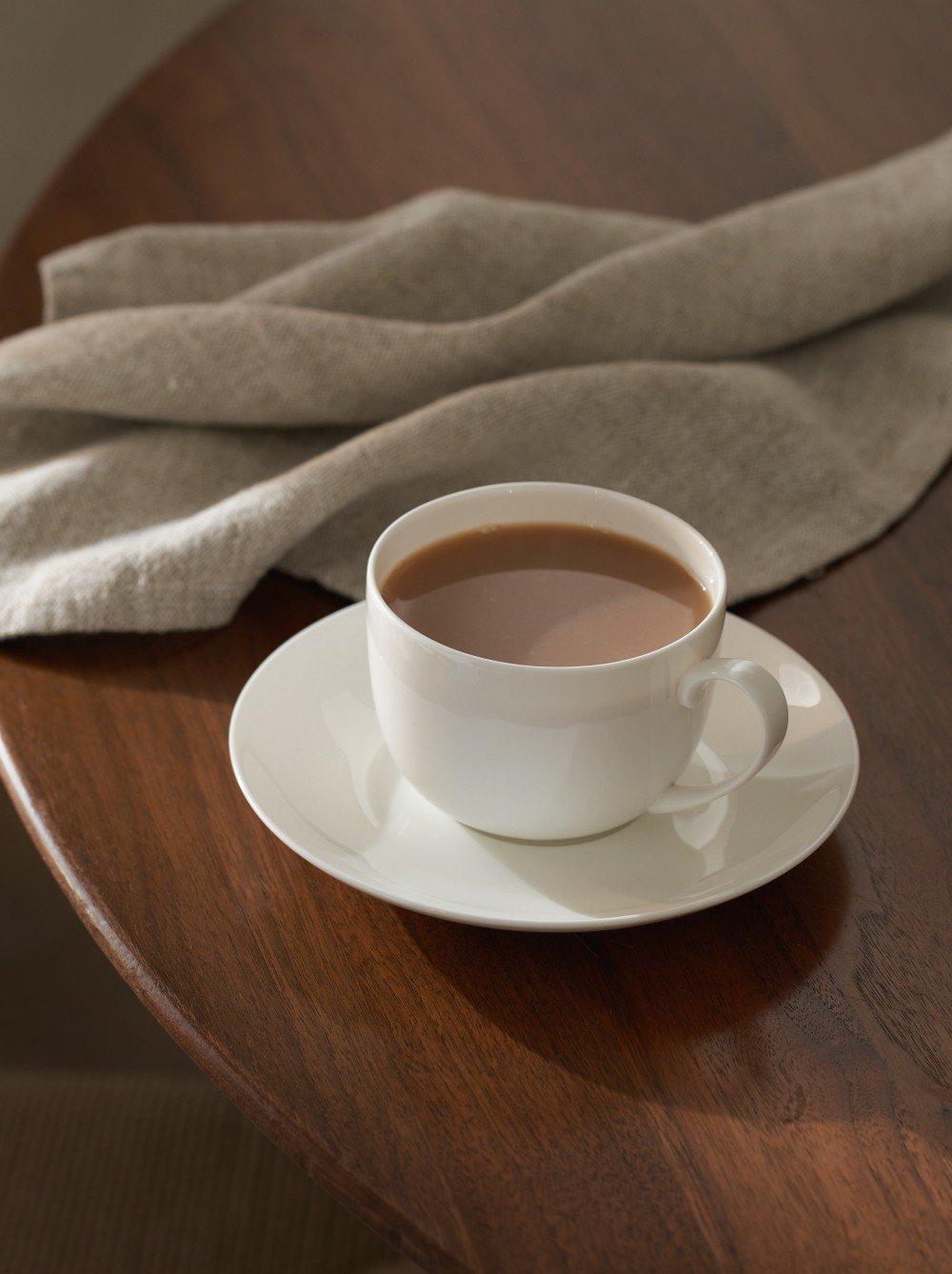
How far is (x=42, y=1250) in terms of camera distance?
2.42ft

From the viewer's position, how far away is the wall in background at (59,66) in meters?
2.05

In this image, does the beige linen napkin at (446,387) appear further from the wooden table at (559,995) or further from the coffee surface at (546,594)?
the coffee surface at (546,594)

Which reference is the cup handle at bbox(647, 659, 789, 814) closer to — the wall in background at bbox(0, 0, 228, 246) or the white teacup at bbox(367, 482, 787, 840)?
the white teacup at bbox(367, 482, 787, 840)

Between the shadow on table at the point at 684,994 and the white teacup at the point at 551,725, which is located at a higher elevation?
the white teacup at the point at 551,725

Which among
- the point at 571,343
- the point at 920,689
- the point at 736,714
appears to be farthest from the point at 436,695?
the point at 571,343

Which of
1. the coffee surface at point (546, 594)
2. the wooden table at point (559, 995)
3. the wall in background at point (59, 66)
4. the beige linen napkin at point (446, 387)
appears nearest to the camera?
the wooden table at point (559, 995)

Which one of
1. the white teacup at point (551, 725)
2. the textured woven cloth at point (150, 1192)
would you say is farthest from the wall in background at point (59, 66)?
the white teacup at point (551, 725)

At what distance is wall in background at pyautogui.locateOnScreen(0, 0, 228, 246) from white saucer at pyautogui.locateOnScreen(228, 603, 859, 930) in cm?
180

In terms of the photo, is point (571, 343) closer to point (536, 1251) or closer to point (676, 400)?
point (676, 400)

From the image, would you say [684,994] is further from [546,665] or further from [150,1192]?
[150,1192]

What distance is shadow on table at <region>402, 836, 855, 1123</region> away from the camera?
0.46m

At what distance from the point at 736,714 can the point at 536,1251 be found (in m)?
0.28

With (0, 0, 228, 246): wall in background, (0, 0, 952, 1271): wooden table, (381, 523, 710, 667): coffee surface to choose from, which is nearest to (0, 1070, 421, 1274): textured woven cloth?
(0, 0, 952, 1271): wooden table

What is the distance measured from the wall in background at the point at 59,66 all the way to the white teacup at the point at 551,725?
188 cm
